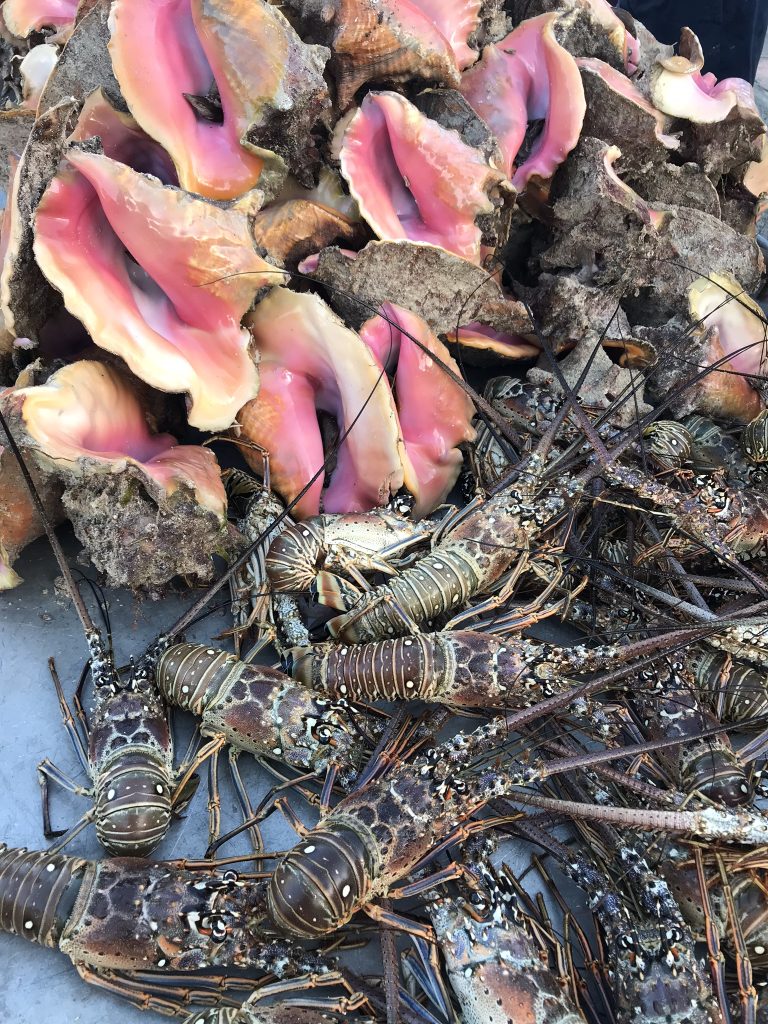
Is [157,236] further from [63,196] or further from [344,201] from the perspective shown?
[344,201]

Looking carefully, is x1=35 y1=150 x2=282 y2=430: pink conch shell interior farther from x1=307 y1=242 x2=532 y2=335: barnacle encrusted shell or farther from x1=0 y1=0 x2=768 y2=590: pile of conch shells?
x1=307 y1=242 x2=532 y2=335: barnacle encrusted shell

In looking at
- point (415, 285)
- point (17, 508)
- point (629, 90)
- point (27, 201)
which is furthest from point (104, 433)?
point (629, 90)

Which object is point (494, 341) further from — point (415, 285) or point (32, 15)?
point (32, 15)

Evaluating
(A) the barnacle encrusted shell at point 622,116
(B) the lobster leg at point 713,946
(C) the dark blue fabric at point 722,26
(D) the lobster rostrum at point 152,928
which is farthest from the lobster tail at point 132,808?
(C) the dark blue fabric at point 722,26

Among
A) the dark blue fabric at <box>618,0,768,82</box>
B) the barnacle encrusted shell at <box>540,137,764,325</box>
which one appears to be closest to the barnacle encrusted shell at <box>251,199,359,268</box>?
the barnacle encrusted shell at <box>540,137,764,325</box>

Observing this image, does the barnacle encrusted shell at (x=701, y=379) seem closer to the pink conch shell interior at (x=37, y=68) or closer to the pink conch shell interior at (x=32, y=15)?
the pink conch shell interior at (x=37, y=68)

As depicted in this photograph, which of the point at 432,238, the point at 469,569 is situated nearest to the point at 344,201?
the point at 432,238
